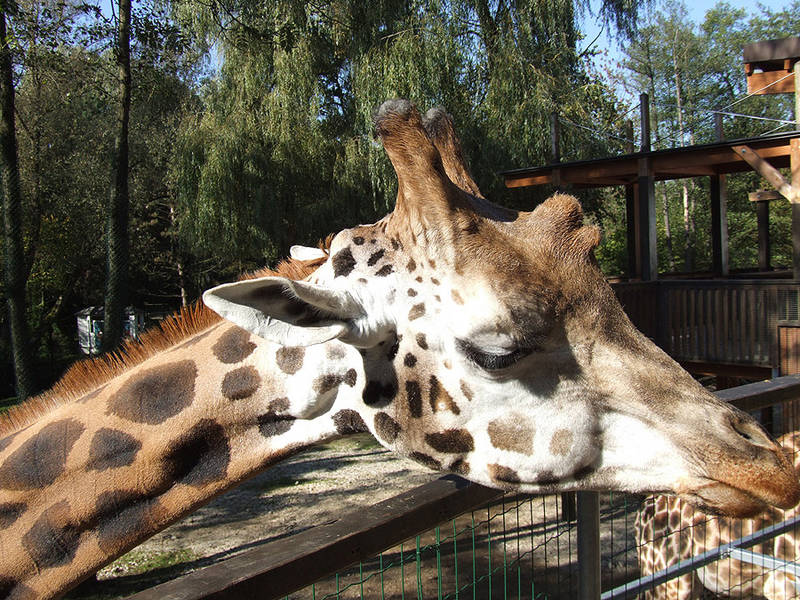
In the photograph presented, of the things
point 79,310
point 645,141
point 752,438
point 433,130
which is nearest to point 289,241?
point 645,141

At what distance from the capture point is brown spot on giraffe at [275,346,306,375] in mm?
1719

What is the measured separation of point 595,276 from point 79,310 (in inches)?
1064

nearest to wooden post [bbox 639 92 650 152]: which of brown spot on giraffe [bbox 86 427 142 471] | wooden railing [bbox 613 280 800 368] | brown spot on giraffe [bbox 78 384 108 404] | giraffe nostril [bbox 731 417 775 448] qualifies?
wooden railing [bbox 613 280 800 368]

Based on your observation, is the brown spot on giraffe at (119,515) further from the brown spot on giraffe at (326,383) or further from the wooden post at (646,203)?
the wooden post at (646,203)

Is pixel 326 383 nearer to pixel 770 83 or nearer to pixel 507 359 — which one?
pixel 507 359

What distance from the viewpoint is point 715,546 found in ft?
12.2

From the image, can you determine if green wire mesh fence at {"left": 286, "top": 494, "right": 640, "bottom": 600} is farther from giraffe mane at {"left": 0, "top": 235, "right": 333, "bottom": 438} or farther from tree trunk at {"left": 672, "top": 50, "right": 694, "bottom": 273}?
tree trunk at {"left": 672, "top": 50, "right": 694, "bottom": 273}

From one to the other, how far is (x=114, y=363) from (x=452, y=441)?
1.09 meters

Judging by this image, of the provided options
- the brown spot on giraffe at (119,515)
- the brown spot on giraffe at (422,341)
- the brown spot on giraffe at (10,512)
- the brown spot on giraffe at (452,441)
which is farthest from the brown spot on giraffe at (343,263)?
the brown spot on giraffe at (10,512)

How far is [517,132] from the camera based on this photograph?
40.7ft

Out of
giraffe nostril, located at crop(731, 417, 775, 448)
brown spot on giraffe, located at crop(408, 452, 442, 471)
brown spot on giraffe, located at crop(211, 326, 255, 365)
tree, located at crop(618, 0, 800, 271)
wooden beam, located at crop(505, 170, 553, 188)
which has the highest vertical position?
tree, located at crop(618, 0, 800, 271)

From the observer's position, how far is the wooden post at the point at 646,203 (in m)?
10.8

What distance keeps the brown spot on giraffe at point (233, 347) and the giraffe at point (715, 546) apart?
8.35 feet

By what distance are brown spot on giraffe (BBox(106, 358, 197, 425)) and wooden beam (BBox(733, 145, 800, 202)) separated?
9.42m
